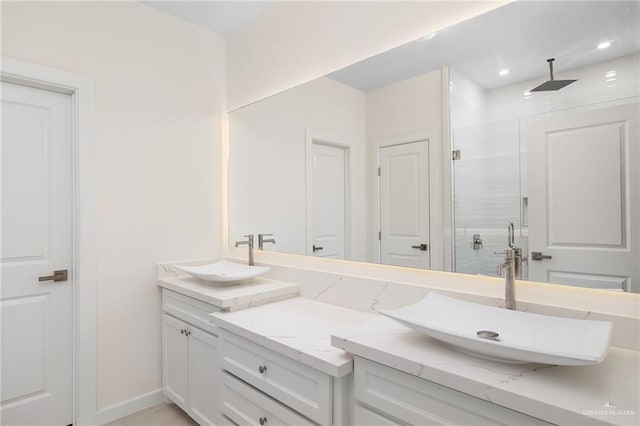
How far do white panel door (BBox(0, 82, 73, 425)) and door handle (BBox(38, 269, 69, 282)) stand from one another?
2cm

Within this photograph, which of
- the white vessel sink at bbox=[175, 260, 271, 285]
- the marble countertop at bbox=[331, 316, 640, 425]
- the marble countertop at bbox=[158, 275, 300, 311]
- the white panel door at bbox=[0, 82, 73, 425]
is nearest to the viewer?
the marble countertop at bbox=[331, 316, 640, 425]

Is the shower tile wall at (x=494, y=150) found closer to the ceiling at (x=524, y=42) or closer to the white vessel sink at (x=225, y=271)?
the ceiling at (x=524, y=42)

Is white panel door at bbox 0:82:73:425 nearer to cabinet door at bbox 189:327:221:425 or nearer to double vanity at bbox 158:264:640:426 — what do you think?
double vanity at bbox 158:264:640:426

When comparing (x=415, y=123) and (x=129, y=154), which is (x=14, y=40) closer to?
(x=129, y=154)

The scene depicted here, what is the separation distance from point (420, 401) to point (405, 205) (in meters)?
0.89

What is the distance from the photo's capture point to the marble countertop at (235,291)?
1669mm

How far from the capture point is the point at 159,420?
2047 millimetres

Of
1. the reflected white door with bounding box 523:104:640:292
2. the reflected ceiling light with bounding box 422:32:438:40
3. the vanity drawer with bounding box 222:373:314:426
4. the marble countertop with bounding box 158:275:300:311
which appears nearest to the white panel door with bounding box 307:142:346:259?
the marble countertop with bounding box 158:275:300:311

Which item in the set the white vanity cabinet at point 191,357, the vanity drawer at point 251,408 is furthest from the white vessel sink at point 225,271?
the vanity drawer at point 251,408

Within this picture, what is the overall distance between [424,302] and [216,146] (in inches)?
78.2

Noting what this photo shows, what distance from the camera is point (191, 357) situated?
1.91 metres

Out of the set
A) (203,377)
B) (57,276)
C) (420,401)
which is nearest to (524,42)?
(420,401)

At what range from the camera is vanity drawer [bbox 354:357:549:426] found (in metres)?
0.81

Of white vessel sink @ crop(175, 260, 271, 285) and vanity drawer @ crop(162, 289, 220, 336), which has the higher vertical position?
white vessel sink @ crop(175, 260, 271, 285)
